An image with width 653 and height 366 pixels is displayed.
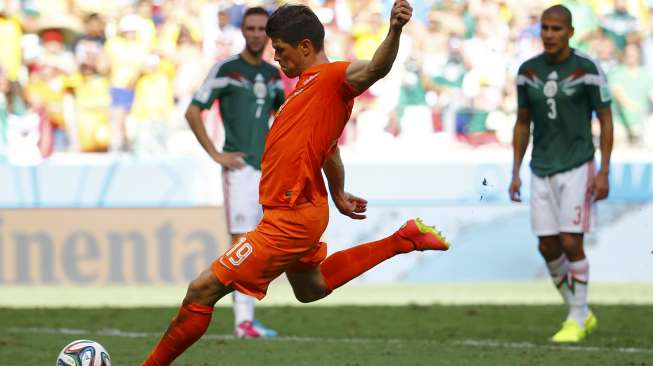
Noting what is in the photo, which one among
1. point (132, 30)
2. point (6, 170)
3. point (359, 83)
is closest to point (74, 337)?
point (359, 83)

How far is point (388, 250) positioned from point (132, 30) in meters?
10.2

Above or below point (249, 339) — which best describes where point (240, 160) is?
above

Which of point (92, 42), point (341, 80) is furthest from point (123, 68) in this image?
point (341, 80)

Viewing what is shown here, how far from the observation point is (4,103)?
14.2 metres

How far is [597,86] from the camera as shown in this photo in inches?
319

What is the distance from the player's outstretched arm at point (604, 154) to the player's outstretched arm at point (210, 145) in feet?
7.97

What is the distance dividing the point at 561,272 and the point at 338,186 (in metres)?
3.07

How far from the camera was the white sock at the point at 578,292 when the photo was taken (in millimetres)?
8234

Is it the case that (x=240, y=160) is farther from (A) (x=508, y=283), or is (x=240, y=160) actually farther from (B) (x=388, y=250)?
(A) (x=508, y=283)

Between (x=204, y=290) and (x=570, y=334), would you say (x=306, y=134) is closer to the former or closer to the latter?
(x=204, y=290)

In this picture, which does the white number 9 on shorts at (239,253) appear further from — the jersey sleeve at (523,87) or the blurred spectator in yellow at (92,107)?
the blurred spectator in yellow at (92,107)

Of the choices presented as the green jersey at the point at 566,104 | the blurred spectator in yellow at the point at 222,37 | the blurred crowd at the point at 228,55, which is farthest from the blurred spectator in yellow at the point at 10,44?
the green jersey at the point at 566,104

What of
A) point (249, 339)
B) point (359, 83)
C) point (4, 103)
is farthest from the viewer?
point (4, 103)

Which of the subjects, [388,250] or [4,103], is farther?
[4,103]
